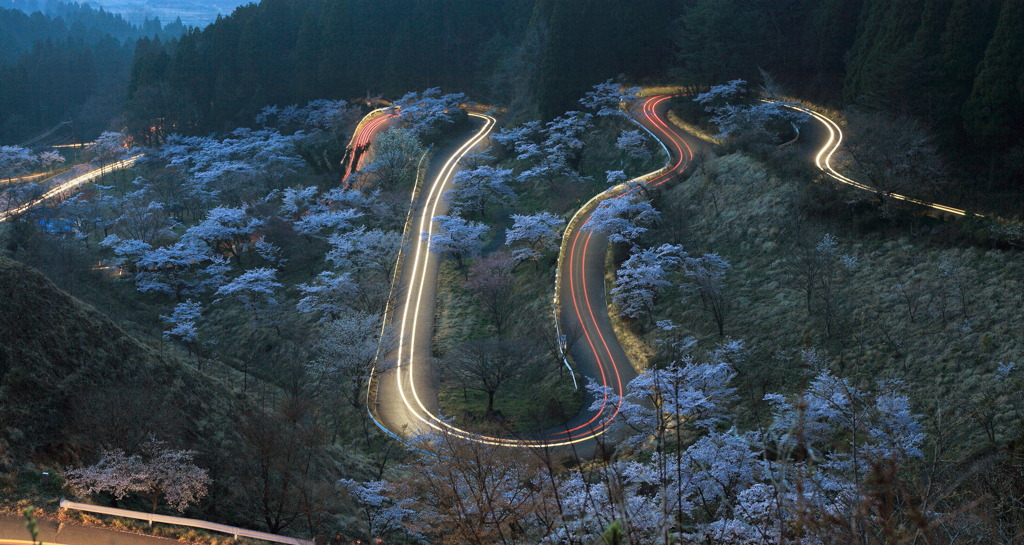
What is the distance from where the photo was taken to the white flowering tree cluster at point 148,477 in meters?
12.7

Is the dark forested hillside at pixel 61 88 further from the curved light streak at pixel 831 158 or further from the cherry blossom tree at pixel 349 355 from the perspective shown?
the curved light streak at pixel 831 158

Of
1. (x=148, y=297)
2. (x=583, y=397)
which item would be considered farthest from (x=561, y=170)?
(x=148, y=297)

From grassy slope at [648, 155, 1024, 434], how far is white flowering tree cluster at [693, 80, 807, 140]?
471 cm

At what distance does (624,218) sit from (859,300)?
12.0 m

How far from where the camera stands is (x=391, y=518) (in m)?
16.5

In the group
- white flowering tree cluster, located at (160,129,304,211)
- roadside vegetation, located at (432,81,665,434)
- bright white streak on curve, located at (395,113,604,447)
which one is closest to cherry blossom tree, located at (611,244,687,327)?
roadside vegetation, located at (432,81,665,434)

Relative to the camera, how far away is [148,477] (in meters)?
13.3

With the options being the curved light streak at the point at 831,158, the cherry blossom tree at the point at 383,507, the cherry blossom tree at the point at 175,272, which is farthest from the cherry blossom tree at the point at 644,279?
the cherry blossom tree at the point at 175,272

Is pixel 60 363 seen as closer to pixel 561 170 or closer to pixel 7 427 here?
pixel 7 427

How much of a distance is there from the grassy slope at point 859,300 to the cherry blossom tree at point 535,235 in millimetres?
6100

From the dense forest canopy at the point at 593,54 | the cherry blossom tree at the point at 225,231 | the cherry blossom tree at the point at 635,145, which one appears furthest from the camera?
the cherry blossom tree at the point at 225,231

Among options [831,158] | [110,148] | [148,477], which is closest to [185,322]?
[148,477]

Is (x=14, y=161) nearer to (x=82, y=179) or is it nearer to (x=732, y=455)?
(x=82, y=179)

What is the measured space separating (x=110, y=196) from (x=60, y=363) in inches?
1664
